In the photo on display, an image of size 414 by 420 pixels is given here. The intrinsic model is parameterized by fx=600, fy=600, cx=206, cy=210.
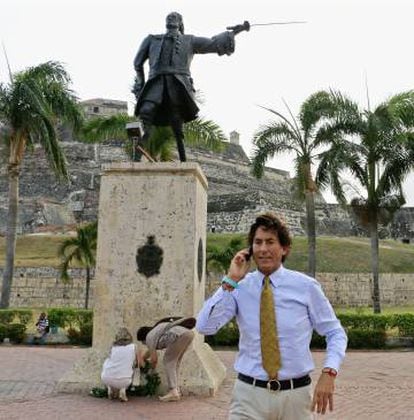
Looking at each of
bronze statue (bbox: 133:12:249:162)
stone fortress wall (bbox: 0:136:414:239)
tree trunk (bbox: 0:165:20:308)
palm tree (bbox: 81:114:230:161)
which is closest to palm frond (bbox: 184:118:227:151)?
palm tree (bbox: 81:114:230:161)

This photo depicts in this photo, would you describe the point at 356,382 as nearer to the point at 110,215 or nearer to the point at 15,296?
the point at 110,215

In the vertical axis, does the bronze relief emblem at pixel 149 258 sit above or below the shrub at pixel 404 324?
above

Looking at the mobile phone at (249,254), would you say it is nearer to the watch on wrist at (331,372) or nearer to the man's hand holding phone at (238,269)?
the man's hand holding phone at (238,269)

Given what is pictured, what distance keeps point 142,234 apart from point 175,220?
39 cm

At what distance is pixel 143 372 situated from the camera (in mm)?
6156

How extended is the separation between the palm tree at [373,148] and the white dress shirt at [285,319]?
14016mm

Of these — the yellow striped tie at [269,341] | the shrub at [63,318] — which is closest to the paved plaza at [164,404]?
the yellow striped tie at [269,341]

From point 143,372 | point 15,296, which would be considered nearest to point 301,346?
point 143,372

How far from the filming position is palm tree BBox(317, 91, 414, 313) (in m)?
16.4

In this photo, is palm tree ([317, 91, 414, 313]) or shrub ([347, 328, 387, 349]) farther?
palm tree ([317, 91, 414, 313])

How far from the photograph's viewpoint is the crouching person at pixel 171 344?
5.91 m

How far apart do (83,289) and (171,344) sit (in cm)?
1965

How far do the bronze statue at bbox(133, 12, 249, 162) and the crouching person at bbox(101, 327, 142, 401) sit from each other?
2.28 m

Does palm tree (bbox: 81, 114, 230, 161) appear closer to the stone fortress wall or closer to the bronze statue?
the bronze statue
